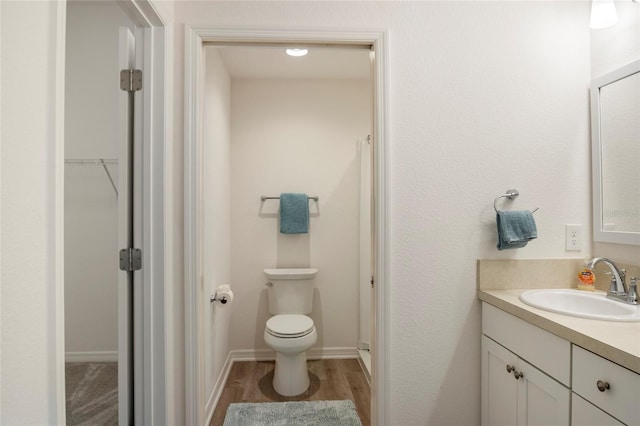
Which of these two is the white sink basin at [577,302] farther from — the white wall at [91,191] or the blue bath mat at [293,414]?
the white wall at [91,191]

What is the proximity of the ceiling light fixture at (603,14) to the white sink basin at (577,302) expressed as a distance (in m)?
1.18

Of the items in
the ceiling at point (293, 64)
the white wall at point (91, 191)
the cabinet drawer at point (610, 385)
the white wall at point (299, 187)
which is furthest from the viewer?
the white wall at point (299, 187)

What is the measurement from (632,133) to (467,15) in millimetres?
884

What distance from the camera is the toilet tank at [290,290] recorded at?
2.72 m

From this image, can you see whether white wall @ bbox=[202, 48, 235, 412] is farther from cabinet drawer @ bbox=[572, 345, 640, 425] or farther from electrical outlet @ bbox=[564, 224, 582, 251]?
electrical outlet @ bbox=[564, 224, 582, 251]

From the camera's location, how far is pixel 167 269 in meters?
1.39

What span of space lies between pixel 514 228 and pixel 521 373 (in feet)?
1.97

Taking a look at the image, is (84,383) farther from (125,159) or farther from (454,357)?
(454,357)

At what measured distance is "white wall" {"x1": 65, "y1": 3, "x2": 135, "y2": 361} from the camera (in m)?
1.99

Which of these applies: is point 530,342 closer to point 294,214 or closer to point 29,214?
point 29,214

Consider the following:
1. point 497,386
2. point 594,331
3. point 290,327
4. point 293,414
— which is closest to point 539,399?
point 497,386

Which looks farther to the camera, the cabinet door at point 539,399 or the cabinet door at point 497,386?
the cabinet door at point 497,386

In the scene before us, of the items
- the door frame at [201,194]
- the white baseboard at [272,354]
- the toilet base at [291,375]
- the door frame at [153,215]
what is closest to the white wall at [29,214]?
the door frame at [153,215]

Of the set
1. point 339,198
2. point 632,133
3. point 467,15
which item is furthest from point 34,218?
point 339,198
